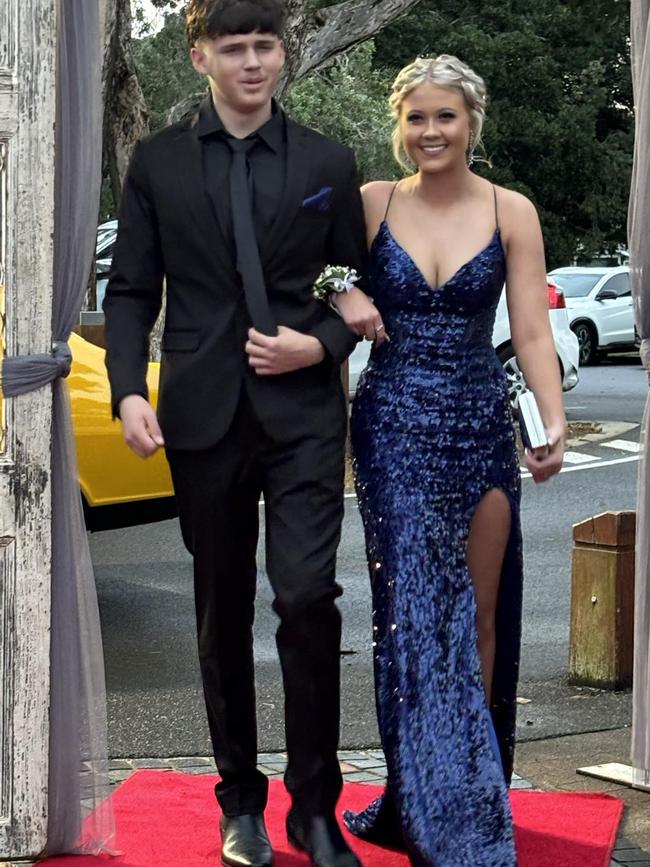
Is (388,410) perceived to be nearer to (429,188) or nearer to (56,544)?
(429,188)

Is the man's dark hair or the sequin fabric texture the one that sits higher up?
the man's dark hair

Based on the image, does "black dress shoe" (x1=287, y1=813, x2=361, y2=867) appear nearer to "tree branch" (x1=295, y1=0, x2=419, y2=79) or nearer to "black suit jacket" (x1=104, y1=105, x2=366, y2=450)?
"black suit jacket" (x1=104, y1=105, x2=366, y2=450)

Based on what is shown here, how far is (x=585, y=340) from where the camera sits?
27.2 metres

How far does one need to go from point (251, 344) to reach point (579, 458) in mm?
11291

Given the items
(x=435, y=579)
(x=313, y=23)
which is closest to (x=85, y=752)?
(x=435, y=579)

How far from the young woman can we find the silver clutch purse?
34 millimetres

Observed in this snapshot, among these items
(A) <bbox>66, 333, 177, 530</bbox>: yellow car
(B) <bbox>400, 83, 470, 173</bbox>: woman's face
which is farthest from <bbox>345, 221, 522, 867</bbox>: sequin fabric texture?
(A) <bbox>66, 333, 177, 530</bbox>: yellow car

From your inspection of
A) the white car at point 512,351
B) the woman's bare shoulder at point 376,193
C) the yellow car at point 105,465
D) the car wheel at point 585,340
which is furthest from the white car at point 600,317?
the woman's bare shoulder at point 376,193

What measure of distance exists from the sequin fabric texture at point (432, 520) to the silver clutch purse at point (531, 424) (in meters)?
0.13

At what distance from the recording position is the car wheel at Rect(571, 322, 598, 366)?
27.1 metres

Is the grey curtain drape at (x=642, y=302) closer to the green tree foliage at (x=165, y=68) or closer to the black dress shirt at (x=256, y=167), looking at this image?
the black dress shirt at (x=256, y=167)

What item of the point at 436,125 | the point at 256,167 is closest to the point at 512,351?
the point at 436,125

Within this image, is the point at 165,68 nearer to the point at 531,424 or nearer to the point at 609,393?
the point at 609,393

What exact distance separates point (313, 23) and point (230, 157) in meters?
11.9
